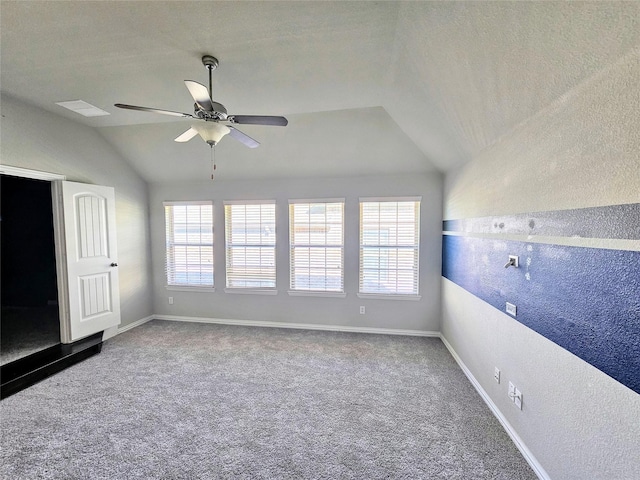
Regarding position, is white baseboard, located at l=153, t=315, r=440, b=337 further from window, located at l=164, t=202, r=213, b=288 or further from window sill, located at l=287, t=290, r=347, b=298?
window, located at l=164, t=202, r=213, b=288

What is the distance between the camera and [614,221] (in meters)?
1.17

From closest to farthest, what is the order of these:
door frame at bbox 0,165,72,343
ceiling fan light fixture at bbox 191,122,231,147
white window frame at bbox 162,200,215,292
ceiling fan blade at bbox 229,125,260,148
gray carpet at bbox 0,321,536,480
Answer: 1. gray carpet at bbox 0,321,536,480
2. ceiling fan light fixture at bbox 191,122,231,147
3. ceiling fan blade at bbox 229,125,260,148
4. door frame at bbox 0,165,72,343
5. white window frame at bbox 162,200,215,292

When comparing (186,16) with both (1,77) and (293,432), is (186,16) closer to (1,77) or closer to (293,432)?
(1,77)

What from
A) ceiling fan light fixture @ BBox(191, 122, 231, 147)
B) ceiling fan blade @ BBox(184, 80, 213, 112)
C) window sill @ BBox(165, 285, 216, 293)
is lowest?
window sill @ BBox(165, 285, 216, 293)

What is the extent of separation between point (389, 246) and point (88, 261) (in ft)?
13.4

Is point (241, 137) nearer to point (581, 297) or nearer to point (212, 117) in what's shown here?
point (212, 117)

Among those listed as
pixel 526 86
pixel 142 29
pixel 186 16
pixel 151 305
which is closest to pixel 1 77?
pixel 142 29

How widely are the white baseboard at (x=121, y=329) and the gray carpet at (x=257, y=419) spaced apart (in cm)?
49

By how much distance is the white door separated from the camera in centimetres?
318

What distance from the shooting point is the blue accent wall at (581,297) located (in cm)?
112

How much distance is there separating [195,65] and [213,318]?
372 cm

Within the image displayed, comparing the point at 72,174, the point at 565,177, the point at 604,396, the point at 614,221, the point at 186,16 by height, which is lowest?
the point at 604,396

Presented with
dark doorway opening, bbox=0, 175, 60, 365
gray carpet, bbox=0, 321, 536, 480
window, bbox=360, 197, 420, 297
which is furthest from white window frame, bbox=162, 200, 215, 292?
window, bbox=360, 197, 420, 297

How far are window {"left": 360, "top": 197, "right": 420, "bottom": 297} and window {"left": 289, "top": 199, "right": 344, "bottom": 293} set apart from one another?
0.36 meters
